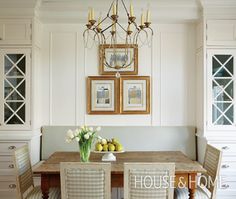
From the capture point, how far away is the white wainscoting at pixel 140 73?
383 cm

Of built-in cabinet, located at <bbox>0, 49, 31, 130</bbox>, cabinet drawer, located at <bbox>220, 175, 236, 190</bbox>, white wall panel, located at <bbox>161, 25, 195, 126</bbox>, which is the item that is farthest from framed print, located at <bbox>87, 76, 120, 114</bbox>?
cabinet drawer, located at <bbox>220, 175, 236, 190</bbox>

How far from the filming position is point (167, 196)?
85.7 inches

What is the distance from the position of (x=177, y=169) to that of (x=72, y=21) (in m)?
2.40

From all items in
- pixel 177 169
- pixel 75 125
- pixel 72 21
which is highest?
pixel 72 21

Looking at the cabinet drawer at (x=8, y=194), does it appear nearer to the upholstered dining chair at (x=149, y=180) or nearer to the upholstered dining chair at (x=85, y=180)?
the upholstered dining chair at (x=85, y=180)

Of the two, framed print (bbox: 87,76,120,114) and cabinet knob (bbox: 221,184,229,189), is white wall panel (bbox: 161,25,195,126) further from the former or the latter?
cabinet knob (bbox: 221,184,229,189)

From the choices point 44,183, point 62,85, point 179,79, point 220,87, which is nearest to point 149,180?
point 44,183

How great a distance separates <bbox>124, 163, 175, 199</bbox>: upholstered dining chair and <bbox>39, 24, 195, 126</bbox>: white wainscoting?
1.70 metres

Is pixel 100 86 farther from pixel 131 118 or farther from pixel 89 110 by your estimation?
pixel 131 118

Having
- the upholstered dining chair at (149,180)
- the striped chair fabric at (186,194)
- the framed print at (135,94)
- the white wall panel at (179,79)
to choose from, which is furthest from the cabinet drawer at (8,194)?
the white wall panel at (179,79)

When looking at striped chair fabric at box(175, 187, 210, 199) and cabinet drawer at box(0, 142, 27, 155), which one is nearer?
striped chair fabric at box(175, 187, 210, 199)

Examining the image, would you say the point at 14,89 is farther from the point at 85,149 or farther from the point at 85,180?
the point at 85,180

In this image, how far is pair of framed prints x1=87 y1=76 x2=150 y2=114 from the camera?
3.79 m

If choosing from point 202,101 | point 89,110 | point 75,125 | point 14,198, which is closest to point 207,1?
point 202,101
